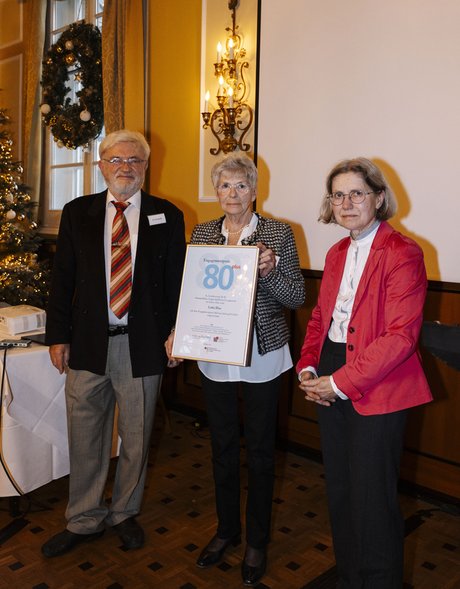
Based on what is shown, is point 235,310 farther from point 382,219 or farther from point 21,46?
point 21,46

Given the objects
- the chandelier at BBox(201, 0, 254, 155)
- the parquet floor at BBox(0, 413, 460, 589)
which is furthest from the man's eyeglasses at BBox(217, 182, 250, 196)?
the chandelier at BBox(201, 0, 254, 155)

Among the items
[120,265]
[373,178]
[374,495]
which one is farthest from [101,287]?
[374,495]

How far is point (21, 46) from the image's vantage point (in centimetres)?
636

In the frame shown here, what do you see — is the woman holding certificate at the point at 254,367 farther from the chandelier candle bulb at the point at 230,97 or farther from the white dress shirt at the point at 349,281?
the chandelier candle bulb at the point at 230,97

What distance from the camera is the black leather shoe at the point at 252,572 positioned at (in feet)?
7.63

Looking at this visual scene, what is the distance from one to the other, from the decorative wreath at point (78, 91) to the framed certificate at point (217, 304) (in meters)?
3.68

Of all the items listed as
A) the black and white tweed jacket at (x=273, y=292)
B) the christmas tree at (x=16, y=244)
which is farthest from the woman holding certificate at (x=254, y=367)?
the christmas tree at (x=16, y=244)

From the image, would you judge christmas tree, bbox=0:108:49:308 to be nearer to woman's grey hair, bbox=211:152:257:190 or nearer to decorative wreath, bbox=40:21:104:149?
decorative wreath, bbox=40:21:104:149

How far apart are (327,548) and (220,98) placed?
283 cm

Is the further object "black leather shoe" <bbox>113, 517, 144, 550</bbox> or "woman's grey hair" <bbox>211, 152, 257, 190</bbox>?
"black leather shoe" <bbox>113, 517, 144, 550</bbox>

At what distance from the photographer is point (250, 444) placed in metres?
2.28

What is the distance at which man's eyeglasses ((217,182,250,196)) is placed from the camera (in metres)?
2.16

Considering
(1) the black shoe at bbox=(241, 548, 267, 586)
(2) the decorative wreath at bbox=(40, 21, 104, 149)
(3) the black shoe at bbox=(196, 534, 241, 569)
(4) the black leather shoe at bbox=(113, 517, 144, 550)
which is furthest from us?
(2) the decorative wreath at bbox=(40, 21, 104, 149)

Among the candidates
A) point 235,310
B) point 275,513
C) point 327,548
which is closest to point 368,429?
point 235,310
